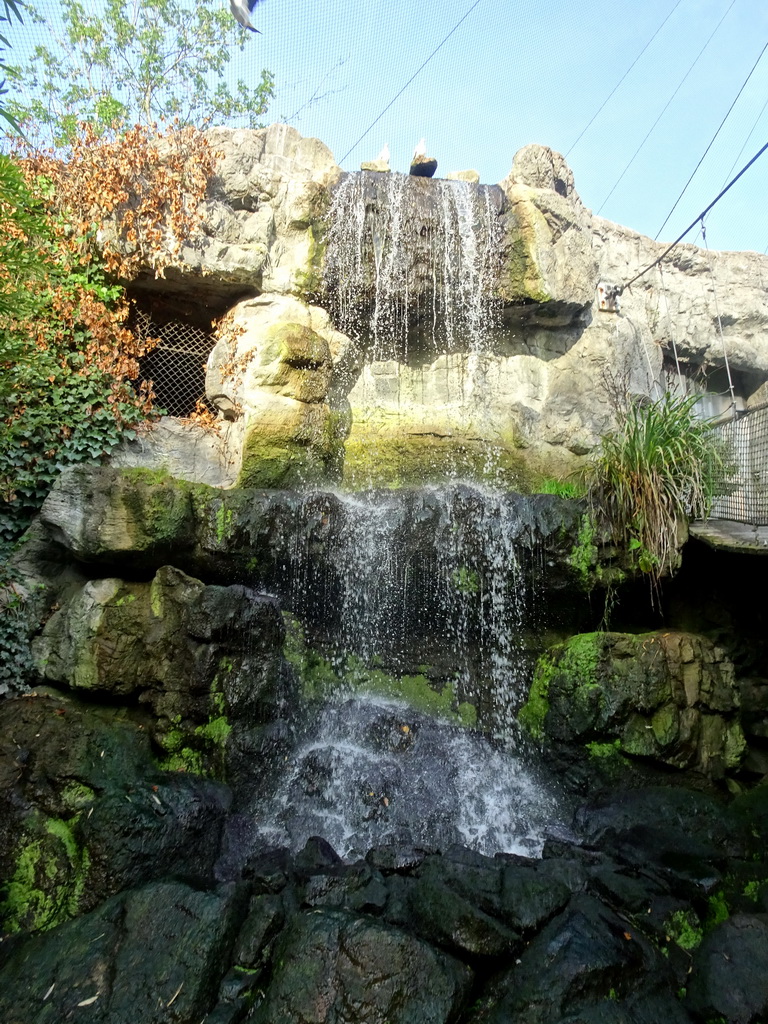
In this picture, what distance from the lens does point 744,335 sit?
973 cm

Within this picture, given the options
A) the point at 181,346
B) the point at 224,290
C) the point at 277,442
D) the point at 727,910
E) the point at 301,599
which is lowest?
the point at 727,910

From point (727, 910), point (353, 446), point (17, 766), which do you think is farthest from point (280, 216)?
point (727, 910)

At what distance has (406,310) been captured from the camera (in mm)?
7621

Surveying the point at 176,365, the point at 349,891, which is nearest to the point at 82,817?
the point at 349,891

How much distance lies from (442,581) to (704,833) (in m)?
2.57

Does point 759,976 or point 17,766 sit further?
point 17,766

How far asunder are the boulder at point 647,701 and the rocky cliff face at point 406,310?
2824 millimetres

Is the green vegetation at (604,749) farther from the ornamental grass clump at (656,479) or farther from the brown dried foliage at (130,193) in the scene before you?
the brown dried foliage at (130,193)

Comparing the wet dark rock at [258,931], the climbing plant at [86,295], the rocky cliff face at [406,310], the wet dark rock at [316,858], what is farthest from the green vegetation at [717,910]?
the climbing plant at [86,295]

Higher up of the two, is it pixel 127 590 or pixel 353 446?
pixel 353 446

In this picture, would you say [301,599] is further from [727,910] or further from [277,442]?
[727,910]

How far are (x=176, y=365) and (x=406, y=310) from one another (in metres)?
2.81

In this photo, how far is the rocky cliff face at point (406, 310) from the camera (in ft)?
23.2

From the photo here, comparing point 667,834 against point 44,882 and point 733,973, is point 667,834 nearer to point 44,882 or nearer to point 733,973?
point 733,973
